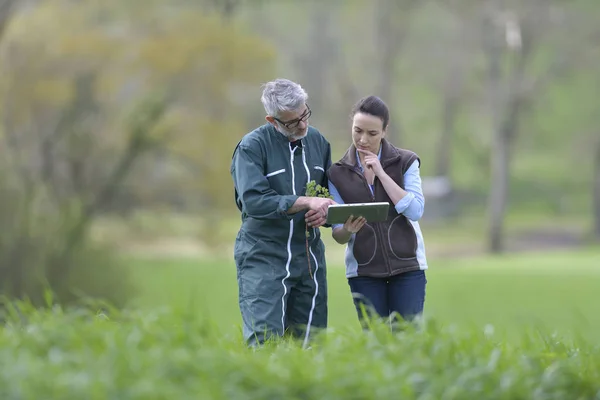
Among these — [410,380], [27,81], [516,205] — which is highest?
[27,81]

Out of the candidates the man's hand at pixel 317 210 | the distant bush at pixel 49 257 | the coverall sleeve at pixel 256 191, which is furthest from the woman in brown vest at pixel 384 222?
the distant bush at pixel 49 257

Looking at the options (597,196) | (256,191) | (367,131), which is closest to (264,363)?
(256,191)

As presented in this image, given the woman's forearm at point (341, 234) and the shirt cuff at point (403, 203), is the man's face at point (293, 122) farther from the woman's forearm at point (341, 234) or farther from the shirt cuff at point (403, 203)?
the shirt cuff at point (403, 203)

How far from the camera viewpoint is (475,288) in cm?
2491

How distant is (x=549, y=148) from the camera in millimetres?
A: 55781

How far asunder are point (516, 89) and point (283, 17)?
49.3 feet

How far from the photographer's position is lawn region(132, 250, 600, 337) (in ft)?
65.5

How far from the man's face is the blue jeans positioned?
876mm

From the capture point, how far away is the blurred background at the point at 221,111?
15320 millimetres

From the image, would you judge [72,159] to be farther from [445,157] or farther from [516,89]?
[445,157]

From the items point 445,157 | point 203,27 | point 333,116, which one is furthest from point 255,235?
point 445,157

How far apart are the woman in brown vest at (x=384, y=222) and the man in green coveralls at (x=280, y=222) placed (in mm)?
197

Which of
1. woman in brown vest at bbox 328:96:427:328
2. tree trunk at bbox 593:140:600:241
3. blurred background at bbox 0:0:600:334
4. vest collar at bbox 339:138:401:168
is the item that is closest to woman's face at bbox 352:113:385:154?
woman in brown vest at bbox 328:96:427:328

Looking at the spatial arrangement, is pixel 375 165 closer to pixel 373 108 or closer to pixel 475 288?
pixel 373 108
